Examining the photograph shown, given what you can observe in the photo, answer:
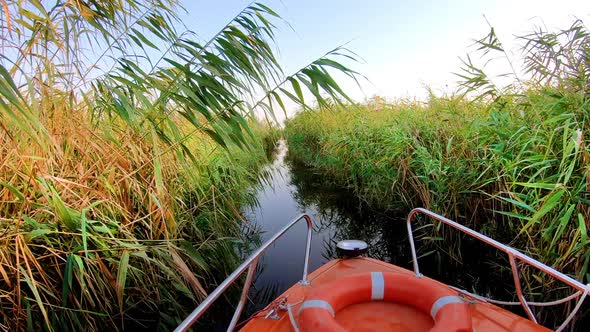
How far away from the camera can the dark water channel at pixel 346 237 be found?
2857mm

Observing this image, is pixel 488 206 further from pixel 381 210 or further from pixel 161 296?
pixel 161 296

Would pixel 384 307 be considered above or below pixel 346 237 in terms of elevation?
above

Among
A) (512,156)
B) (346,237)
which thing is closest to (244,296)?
(512,156)

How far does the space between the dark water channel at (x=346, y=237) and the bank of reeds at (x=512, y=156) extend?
0.94ft

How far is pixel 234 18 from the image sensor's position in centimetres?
225

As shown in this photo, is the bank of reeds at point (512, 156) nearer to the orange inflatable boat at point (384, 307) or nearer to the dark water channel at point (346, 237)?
the dark water channel at point (346, 237)

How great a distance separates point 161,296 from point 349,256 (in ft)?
4.43

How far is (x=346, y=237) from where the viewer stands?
4164 mm

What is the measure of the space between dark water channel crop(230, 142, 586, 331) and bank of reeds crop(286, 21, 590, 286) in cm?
29

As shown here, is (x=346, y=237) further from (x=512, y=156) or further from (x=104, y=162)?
(x=104, y=162)

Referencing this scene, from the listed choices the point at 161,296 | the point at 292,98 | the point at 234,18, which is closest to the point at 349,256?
the point at 292,98

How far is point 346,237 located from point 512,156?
220 cm

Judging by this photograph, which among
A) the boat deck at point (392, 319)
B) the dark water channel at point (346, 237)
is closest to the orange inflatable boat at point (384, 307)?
the boat deck at point (392, 319)

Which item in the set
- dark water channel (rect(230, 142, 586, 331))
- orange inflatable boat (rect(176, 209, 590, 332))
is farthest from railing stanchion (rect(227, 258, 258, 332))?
dark water channel (rect(230, 142, 586, 331))
